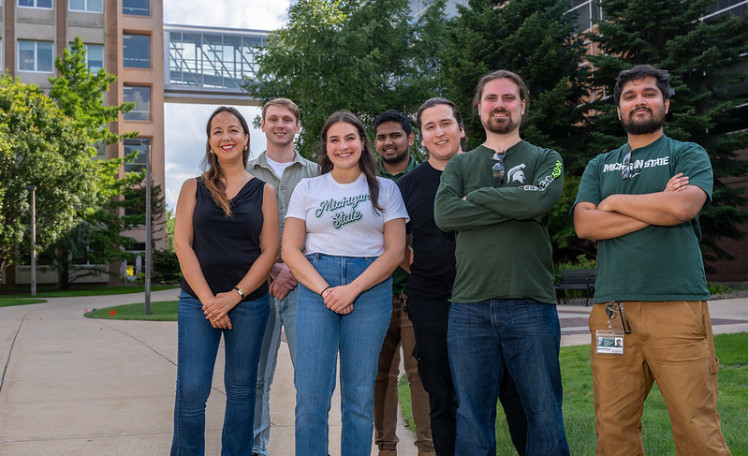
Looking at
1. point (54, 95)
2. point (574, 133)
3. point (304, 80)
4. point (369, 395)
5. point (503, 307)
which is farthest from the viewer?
point (54, 95)

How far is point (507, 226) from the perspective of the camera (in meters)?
3.31

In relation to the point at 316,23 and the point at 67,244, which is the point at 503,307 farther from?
the point at 67,244

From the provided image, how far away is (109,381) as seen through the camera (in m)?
7.71

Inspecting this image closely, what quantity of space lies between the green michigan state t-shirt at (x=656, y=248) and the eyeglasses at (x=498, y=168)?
55 cm

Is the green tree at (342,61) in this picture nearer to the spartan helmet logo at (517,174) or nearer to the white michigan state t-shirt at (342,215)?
the white michigan state t-shirt at (342,215)

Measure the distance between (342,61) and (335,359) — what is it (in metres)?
29.8

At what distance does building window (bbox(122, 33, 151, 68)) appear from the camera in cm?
5084

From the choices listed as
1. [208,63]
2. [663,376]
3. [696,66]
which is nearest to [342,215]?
[663,376]

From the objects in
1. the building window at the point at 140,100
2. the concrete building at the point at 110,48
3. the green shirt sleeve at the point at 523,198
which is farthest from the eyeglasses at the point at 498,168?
the building window at the point at 140,100

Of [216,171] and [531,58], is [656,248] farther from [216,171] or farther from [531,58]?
[531,58]

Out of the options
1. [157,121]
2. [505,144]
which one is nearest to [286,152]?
[505,144]

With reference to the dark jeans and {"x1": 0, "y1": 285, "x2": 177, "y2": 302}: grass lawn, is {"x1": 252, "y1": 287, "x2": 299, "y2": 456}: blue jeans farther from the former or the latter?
{"x1": 0, "y1": 285, "x2": 177, "y2": 302}: grass lawn

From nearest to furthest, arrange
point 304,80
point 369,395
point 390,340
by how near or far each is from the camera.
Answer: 1. point 369,395
2. point 390,340
3. point 304,80

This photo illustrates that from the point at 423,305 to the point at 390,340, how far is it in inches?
36.1
